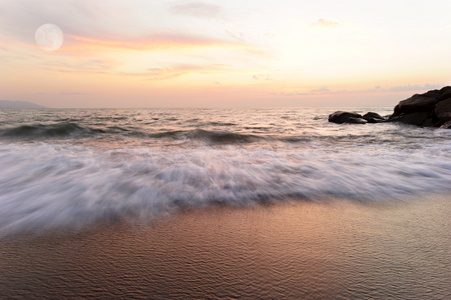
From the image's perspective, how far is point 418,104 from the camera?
47.7 feet

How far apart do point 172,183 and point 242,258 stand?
2.14 metres

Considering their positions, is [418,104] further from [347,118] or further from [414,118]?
[347,118]

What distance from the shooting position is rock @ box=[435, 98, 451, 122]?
481 inches

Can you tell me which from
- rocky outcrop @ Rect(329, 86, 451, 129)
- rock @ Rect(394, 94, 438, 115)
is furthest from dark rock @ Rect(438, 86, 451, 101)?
rock @ Rect(394, 94, 438, 115)

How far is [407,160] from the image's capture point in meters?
5.38

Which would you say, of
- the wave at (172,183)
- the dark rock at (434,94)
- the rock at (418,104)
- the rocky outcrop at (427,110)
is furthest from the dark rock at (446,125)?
the wave at (172,183)

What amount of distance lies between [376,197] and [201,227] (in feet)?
7.89

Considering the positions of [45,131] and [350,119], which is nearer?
[45,131]

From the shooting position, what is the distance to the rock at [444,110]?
12220 millimetres

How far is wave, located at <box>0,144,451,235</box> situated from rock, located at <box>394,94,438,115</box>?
Result: 1160 cm

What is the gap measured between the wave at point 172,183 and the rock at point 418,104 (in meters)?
11.6

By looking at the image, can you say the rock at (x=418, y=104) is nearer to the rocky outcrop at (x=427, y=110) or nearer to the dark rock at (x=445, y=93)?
the rocky outcrop at (x=427, y=110)

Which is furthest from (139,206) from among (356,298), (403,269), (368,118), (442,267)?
(368,118)

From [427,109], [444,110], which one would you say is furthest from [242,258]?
[427,109]
